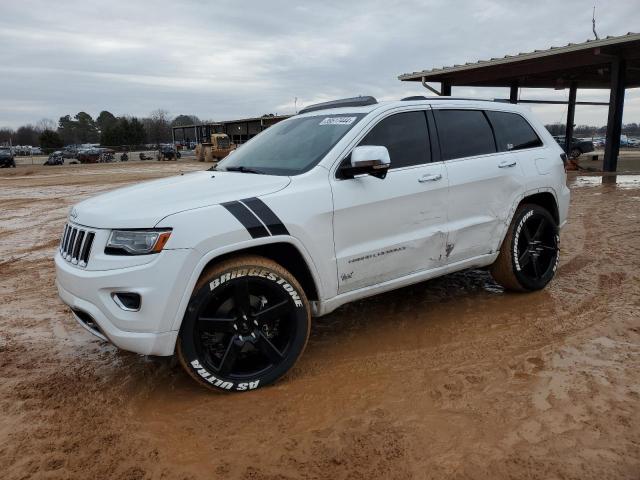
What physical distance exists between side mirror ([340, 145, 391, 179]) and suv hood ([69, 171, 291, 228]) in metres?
0.43

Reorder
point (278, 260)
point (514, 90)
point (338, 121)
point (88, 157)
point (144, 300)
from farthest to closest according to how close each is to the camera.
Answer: point (88, 157), point (514, 90), point (338, 121), point (278, 260), point (144, 300)

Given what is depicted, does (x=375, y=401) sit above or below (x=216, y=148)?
below

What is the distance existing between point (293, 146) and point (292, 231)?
3.20 feet

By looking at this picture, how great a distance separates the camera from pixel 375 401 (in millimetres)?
3082

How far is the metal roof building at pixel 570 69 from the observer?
14336 millimetres

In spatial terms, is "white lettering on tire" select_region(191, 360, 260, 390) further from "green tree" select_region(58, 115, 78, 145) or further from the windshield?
"green tree" select_region(58, 115, 78, 145)

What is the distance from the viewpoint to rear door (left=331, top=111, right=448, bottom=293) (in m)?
3.48

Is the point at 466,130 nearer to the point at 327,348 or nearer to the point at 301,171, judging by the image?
the point at 301,171

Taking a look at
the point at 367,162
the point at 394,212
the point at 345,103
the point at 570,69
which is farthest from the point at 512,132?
the point at 570,69

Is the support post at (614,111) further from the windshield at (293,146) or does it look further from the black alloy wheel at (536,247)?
the windshield at (293,146)

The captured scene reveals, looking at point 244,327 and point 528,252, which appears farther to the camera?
point 528,252

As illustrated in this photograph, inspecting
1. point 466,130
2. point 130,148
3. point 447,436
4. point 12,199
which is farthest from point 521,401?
point 130,148

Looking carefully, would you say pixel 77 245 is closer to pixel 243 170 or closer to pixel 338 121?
pixel 243 170

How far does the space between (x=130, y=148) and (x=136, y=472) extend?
2687 inches
